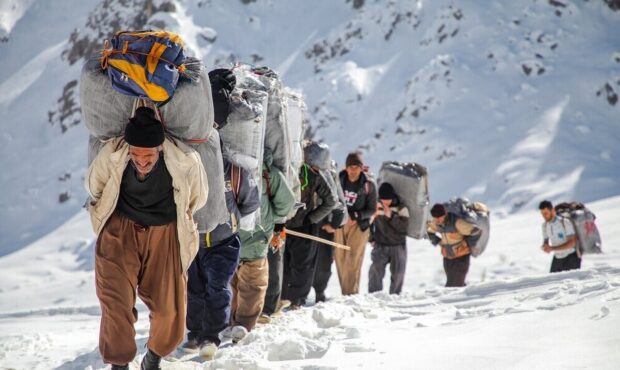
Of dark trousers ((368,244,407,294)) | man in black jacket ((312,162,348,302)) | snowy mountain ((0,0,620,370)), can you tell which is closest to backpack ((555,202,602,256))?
snowy mountain ((0,0,620,370))

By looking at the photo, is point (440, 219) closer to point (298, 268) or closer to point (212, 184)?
point (298, 268)

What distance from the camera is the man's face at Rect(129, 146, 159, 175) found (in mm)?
3308

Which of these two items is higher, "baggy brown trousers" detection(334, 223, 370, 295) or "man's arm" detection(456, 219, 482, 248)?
"man's arm" detection(456, 219, 482, 248)

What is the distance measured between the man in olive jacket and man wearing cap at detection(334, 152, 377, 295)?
3.08m

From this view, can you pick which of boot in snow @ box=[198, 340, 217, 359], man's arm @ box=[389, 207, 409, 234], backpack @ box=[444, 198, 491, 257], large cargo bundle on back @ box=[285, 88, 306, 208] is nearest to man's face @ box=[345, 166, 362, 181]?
man's arm @ box=[389, 207, 409, 234]

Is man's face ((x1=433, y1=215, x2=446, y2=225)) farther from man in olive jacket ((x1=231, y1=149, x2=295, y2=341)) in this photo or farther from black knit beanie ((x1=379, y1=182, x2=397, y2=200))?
man in olive jacket ((x1=231, y1=149, x2=295, y2=341))

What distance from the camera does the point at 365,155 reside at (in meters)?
29.0

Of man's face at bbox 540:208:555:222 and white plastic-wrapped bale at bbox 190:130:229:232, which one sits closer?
white plastic-wrapped bale at bbox 190:130:229:232

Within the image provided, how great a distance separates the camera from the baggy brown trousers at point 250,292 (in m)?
5.03

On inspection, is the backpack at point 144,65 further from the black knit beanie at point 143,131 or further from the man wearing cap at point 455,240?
the man wearing cap at point 455,240

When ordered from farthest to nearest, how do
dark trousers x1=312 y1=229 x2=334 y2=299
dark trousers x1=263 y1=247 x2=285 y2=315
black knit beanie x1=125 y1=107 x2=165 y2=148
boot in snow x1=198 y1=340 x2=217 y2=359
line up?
dark trousers x1=312 y1=229 x2=334 y2=299, dark trousers x1=263 y1=247 x2=285 y2=315, boot in snow x1=198 y1=340 x2=217 y2=359, black knit beanie x1=125 y1=107 x2=165 y2=148

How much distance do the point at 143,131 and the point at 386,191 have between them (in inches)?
228

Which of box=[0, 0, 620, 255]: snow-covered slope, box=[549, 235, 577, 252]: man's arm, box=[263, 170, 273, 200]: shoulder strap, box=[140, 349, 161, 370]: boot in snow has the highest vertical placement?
box=[0, 0, 620, 255]: snow-covered slope

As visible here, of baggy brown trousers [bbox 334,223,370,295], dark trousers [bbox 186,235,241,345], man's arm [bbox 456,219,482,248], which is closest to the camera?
dark trousers [bbox 186,235,241,345]
